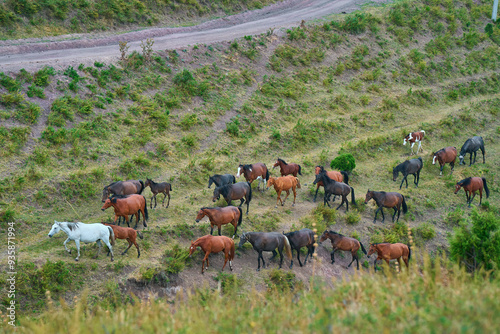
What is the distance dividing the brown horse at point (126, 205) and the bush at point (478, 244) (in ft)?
38.7

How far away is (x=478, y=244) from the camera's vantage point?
15.0 metres

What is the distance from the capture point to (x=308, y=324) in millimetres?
7418

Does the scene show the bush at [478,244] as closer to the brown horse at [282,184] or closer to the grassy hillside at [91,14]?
the brown horse at [282,184]

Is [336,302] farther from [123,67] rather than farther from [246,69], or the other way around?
[246,69]

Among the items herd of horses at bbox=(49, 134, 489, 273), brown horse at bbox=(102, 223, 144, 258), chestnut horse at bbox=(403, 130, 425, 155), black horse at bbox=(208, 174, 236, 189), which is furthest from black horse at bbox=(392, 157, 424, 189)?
brown horse at bbox=(102, 223, 144, 258)

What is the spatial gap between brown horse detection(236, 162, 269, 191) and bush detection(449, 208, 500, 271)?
9.52m

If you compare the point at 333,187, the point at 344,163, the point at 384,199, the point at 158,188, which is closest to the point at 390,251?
the point at 384,199

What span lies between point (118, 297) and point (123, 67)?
17.3 m

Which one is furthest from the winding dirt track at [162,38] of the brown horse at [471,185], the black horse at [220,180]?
the brown horse at [471,185]

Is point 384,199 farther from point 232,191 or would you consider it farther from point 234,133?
point 234,133

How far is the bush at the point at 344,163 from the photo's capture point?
79.0 ft

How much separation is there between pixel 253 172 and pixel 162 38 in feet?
51.0

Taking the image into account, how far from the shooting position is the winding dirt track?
25.6 metres

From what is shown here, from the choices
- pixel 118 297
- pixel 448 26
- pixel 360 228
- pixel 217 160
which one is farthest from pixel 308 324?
pixel 448 26
